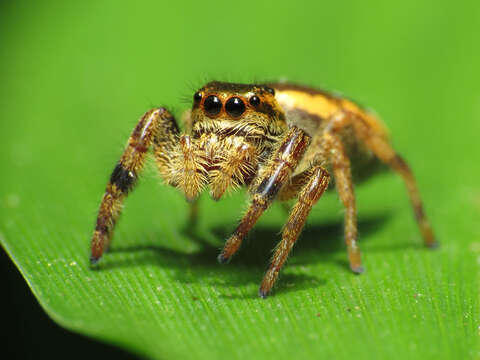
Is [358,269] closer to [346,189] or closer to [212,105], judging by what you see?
[346,189]

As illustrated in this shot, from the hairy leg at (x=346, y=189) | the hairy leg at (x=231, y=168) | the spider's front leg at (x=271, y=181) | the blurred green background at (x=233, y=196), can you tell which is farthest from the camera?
the hairy leg at (x=346, y=189)

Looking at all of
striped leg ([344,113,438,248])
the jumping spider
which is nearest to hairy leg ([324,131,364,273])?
the jumping spider

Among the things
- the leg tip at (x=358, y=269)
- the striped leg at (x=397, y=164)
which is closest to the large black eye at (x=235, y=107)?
the striped leg at (x=397, y=164)

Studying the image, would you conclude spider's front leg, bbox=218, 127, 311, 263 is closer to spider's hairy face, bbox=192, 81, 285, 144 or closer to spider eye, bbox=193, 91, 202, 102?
spider's hairy face, bbox=192, 81, 285, 144

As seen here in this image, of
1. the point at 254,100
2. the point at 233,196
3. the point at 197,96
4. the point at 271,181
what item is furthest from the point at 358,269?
the point at 233,196

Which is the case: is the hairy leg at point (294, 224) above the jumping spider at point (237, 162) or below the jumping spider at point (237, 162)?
below

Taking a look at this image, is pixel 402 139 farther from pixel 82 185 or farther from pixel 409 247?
pixel 82 185

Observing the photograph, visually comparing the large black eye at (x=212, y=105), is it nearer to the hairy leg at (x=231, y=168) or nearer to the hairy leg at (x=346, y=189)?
the hairy leg at (x=231, y=168)

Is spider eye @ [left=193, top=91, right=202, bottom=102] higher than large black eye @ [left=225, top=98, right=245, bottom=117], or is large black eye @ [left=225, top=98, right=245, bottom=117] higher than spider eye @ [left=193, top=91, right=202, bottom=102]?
spider eye @ [left=193, top=91, right=202, bottom=102]

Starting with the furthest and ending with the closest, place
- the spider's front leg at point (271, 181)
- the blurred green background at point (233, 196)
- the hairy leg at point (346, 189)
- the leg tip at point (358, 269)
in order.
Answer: the hairy leg at point (346, 189)
the leg tip at point (358, 269)
the spider's front leg at point (271, 181)
the blurred green background at point (233, 196)
